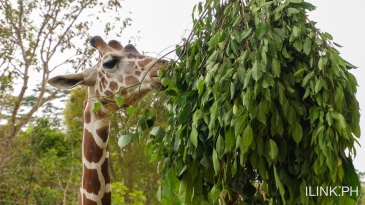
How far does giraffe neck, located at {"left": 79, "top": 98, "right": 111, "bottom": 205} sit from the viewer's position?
225 centimetres

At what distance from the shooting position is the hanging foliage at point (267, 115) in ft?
4.64

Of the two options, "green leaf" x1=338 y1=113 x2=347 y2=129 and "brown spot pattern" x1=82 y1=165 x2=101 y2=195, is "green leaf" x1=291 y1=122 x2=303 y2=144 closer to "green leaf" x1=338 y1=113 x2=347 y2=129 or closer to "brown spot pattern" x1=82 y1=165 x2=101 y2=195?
"green leaf" x1=338 y1=113 x2=347 y2=129

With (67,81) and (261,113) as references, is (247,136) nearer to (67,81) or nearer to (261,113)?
(261,113)

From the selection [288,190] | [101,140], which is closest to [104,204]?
[101,140]

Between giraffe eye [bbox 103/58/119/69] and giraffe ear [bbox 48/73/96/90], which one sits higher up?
giraffe eye [bbox 103/58/119/69]

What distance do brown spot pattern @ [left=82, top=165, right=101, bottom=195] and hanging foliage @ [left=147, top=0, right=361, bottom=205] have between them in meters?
0.69

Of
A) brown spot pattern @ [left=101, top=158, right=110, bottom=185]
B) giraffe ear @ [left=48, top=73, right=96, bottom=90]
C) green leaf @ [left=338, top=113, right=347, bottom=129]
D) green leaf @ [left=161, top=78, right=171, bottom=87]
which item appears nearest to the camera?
green leaf @ [left=338, top=113, right=347, bottom=129]

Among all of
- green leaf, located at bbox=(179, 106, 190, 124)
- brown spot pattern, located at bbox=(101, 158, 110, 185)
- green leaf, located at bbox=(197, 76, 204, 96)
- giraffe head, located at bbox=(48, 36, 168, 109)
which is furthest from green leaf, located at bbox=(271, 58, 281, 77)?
→ brown spot pattern, located at bbox=(101, 158, 110, 185)

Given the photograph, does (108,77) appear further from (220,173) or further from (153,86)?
(220,173)

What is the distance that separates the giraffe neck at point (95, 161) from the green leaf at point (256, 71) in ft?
3.43

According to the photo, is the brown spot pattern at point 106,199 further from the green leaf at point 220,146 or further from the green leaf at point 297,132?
the green leaf at point 297,132

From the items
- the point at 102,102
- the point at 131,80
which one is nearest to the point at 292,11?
the point at 131,80

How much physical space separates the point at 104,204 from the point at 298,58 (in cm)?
116

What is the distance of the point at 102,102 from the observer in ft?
7.45
